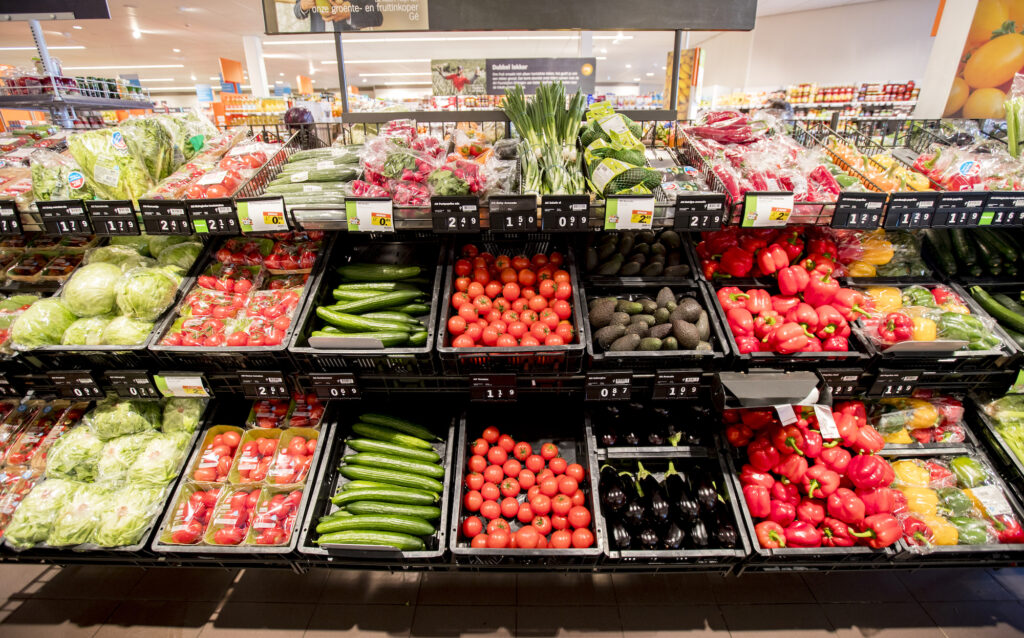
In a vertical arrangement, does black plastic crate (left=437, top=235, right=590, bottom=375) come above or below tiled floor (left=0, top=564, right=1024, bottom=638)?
above

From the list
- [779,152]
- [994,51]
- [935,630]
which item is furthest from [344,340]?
[994,51]

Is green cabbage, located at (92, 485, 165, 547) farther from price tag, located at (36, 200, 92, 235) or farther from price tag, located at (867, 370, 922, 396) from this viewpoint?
price tag, located at (867, 370, 922, 396)

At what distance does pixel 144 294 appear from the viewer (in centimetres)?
183

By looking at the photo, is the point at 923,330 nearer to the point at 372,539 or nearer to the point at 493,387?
the point at 493,387

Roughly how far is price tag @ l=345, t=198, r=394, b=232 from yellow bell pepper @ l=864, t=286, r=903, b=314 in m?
2.01

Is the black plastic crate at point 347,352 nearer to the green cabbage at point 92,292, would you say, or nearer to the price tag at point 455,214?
the price tag at point 455,214

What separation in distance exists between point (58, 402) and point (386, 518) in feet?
5.99

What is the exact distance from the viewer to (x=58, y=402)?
2248 mm

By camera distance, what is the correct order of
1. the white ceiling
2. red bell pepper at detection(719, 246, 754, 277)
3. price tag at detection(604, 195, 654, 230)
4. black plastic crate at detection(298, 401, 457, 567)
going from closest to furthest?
price tag at detection(604, 195, 654, 230), black plastic crate at detection(298, 401, 457, 567), red bell pepper at detection(719, 246, 754, 277), the white ceiling

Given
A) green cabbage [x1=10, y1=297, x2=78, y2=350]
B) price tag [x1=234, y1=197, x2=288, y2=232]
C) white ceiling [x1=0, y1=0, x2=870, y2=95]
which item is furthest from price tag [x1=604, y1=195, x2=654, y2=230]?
white ceiling [x1=0, y1=0, x2=870, y2=95]

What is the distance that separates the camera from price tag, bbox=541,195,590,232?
5.21 feet

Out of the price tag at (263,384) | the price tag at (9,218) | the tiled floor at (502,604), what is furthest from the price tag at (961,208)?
the price tag at (9,218)

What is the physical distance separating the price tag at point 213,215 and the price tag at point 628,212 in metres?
1.37

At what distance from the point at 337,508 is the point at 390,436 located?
36 centimetres
